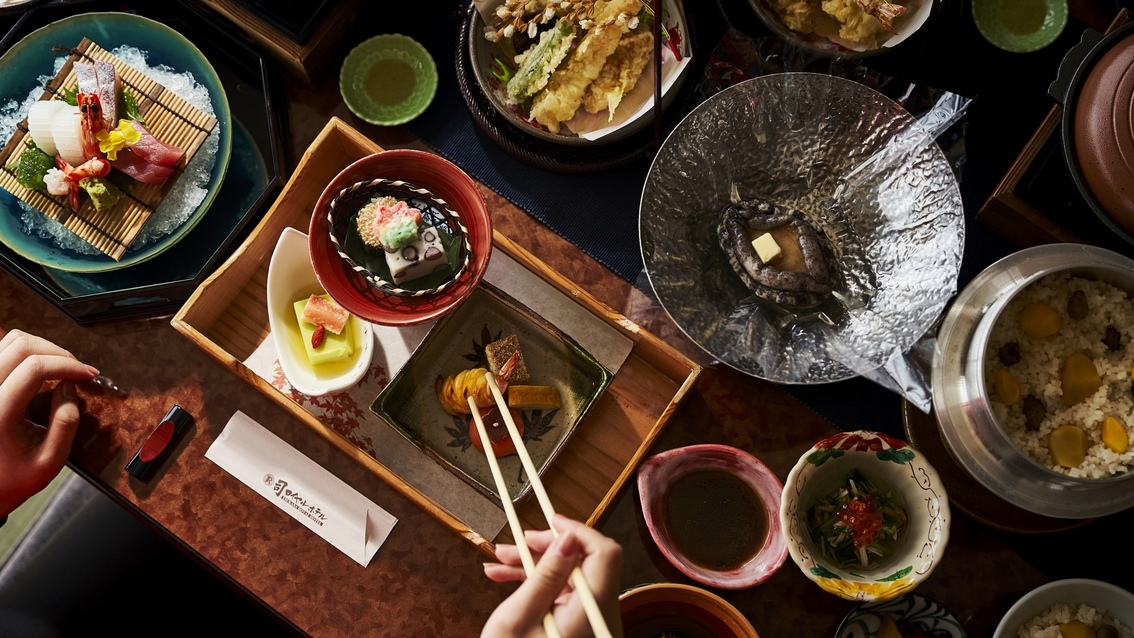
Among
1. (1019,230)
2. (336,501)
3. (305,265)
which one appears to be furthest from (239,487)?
(1019,230)

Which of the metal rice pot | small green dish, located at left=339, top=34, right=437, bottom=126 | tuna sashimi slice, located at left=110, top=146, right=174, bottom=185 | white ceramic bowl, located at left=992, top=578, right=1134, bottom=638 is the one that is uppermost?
the metal rice pot

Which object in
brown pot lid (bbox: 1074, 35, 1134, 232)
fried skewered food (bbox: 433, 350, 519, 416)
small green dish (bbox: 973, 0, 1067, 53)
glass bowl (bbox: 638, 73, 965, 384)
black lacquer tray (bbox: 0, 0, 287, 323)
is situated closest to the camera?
brown pot lid (bbox: 1074, 35, 1134, 232)

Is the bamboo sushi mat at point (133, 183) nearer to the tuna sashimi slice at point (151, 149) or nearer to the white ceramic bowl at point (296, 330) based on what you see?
the tuna sashimi slice at point (151, 149)

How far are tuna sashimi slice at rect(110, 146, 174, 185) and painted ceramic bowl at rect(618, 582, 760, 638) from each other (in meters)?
1.32

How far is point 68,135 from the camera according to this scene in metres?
1.63

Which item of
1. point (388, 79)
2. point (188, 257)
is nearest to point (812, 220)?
point (388, 79)

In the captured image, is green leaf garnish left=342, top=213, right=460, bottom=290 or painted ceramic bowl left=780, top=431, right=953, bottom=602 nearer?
painted ceramic bowl left=780, top=431, right=953, bottom=602

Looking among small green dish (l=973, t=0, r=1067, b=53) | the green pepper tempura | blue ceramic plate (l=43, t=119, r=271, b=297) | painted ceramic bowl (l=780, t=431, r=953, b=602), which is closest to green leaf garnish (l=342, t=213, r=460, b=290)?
blue ceramic plate (l=43, t=119, r=271, b=297)

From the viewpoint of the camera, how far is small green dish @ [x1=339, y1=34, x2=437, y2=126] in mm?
1812

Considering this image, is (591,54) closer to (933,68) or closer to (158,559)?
(933,68)

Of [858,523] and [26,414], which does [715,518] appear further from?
[26,414]

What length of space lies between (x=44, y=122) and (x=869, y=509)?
190cm

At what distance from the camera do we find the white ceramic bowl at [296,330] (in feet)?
5.12

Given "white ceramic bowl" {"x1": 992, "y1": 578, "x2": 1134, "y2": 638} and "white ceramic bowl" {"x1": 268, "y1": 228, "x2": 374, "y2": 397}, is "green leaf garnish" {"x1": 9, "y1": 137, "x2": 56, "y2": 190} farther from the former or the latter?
"white ceramic bowl" {"x1": 992, "y1": 578, "x2": 1134, "y2": 638}
